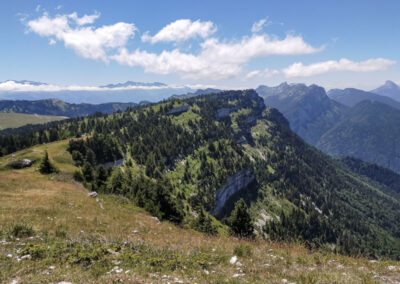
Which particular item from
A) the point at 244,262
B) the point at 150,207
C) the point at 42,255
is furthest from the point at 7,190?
the point at 244,262

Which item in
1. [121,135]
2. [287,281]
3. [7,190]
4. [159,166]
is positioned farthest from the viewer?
[121,135]

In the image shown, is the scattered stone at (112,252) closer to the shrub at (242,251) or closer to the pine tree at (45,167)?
the shrub at (242,251)

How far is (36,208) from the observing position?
22203mm

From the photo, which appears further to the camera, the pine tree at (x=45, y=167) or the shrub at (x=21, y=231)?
the pine tree at (x=45, y=167)

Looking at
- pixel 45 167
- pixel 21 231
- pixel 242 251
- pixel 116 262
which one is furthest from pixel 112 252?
pixel 45 167

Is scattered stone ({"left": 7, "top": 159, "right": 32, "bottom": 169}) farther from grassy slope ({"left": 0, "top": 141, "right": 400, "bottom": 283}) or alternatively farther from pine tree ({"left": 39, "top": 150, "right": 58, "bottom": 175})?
grassy slope ({"left": 0, "top": 141, "right": 400, "bottom": 283})

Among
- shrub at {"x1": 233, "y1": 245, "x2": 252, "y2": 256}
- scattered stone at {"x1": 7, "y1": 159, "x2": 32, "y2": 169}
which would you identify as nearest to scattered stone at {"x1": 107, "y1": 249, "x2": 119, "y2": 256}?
shrub at {"x1": 233, "y1": 245, "x2": 252, "y2": 256}

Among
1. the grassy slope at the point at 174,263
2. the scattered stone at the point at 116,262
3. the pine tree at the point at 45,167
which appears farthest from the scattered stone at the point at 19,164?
the scattered stone at the point at 116,262

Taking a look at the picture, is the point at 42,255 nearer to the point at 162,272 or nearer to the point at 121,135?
the point at 162,272

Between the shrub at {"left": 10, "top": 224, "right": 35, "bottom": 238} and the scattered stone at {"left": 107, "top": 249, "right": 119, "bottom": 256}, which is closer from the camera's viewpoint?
the scattered stone at {"left": 107, "top": 249, "right": 119, "bottom": 256}

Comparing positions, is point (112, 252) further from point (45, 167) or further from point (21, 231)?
point (45, 167)

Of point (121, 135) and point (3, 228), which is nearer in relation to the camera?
point (3, 228)

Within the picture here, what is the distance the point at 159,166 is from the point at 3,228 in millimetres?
164428

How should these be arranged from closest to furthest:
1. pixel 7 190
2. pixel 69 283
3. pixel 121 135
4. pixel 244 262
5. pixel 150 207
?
pixel 69 283
pixel 244 262
pixel 7 190
pixel 150 207
pixel 121 135
